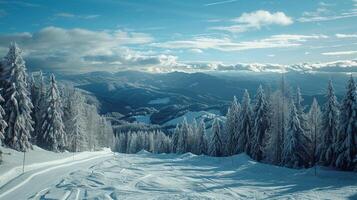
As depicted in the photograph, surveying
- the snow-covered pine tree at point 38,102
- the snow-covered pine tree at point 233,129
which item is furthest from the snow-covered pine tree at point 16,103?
the snow-covered pine tree at point 233,129

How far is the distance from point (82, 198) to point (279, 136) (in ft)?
130

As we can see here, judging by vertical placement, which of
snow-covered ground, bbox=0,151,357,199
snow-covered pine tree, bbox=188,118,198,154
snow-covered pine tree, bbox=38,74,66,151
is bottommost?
snow-covered pine tree, bbox=188,118,198,154

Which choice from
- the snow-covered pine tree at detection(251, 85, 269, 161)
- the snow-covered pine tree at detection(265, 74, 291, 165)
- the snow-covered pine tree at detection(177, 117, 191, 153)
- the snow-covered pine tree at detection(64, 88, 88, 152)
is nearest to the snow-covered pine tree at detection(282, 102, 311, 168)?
the snow-covered pine tree at detection(265, 74, 291, 165)

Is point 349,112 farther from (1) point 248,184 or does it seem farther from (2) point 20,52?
(2) point 20,52

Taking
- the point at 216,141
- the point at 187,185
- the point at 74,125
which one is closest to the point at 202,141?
the point at 216,141

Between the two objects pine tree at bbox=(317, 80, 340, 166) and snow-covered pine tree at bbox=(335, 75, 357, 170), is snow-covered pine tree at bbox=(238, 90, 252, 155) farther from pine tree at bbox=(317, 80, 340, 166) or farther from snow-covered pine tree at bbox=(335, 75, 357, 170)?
snow-covered pine tree at bbox=(335, 75, 357, 170)

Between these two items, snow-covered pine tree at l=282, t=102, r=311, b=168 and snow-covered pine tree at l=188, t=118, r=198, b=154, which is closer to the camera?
snow-covered pine tree at l=282, t=102, r=311, b=168

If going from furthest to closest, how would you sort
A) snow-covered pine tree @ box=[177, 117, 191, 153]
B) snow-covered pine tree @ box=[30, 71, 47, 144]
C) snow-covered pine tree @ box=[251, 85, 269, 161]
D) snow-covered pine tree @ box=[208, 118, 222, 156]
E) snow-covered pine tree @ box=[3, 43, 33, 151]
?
snow-covered pine tree @ box=[177, 117, 191, 153]
snow-covered pine tree @ box=[208, 118, 222, 156]
snow-covered pine tree @ box=[30, 71, 47, 144]
snow-covered pine tree @ box=[251, 85, 269, 161]
snow-covered pine tree @ box=[3, 43, 33, 151]

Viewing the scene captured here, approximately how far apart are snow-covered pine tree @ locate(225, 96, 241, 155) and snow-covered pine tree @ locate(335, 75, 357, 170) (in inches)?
1020

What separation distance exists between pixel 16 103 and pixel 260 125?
35.4 m

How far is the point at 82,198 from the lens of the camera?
24.5 metres

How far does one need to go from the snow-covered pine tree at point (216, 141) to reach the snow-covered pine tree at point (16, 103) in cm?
3660

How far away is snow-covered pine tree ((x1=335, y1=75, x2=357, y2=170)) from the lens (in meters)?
44.3

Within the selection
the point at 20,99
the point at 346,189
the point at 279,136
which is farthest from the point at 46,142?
the point at 346,189
